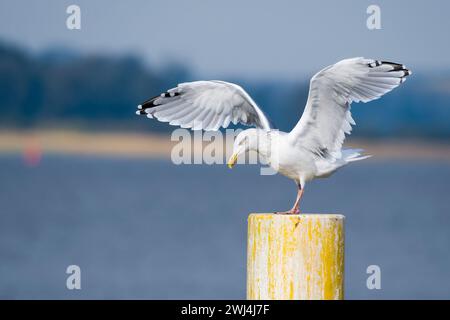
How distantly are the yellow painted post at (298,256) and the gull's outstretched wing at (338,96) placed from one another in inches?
57.1

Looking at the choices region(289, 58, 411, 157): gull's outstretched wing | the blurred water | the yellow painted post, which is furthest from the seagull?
the blurred water

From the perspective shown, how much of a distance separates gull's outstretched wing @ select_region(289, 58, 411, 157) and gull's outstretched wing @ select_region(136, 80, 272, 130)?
563 millimetres

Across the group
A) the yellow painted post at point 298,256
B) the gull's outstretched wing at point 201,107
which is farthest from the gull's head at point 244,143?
the yellow painted post at point 298,256

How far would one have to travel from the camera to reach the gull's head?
8.12 m

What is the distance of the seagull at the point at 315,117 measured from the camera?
814 cm

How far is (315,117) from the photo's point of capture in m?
8.35

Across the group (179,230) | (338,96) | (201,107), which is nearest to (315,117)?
(338,96)

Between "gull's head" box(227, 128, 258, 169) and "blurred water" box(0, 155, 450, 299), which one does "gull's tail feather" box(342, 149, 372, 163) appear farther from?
"blurred water" box(0, 155, 450, 299)

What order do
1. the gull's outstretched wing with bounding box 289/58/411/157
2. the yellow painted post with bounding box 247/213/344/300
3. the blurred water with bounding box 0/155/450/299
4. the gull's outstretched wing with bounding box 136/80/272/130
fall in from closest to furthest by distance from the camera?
the yellow painted post with bounding box 247/213/344/300 → the gull's outstretched wing with bounding box 289/58/411/157 → the gull's outstretched wing with bounding box 136/80/272/130 → the blurred water with bounding box 0/155/450/299

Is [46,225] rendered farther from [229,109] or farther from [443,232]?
[229,109]

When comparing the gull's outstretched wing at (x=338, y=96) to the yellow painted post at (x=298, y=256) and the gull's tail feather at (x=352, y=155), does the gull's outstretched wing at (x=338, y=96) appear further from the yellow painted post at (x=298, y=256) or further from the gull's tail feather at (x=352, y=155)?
the yellow painted post at (x=298, y=256)

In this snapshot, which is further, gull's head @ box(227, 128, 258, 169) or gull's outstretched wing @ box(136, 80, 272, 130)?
gull's outstretched wing @ box(136, 80, 272, 130)

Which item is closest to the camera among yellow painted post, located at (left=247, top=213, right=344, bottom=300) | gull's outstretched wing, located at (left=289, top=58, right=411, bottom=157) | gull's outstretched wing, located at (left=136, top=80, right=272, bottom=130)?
yellow painted post, located at (left=247, top=213, right=344, bottom=300)
